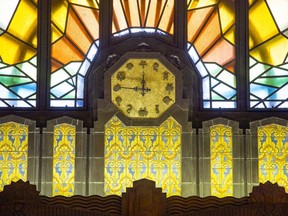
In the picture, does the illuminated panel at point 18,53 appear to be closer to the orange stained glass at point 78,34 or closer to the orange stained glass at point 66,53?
the orange stained glass at point 66,53

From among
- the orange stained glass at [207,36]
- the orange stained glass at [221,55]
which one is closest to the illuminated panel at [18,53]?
the orange stained glass at [207,36]

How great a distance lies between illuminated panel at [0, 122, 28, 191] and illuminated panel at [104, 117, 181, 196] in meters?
1.25

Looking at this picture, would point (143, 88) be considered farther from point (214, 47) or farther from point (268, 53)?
point (268, 53)

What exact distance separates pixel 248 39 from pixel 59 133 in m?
3.35

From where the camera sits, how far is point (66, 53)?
18.1m

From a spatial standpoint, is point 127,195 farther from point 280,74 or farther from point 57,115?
point 280,74

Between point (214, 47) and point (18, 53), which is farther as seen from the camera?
point (214, 47)

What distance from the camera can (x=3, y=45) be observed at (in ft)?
59.3

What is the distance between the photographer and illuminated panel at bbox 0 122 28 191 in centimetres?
1727

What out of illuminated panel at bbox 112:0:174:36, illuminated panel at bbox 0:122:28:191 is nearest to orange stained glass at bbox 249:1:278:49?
illuminated panel at bbox 112:0:174:36

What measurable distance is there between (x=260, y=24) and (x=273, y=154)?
7.14 ft

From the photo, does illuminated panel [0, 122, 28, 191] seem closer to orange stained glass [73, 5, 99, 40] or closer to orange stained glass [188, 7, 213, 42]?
orange stained glass [73, 5, 99, 40]

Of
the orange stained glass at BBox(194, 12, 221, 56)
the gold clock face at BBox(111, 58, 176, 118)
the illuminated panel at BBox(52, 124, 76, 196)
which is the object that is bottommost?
the illuminated panel at BBox(52, 124, 76, 196)

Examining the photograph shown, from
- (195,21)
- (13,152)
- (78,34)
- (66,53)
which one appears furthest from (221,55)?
(13,152)
